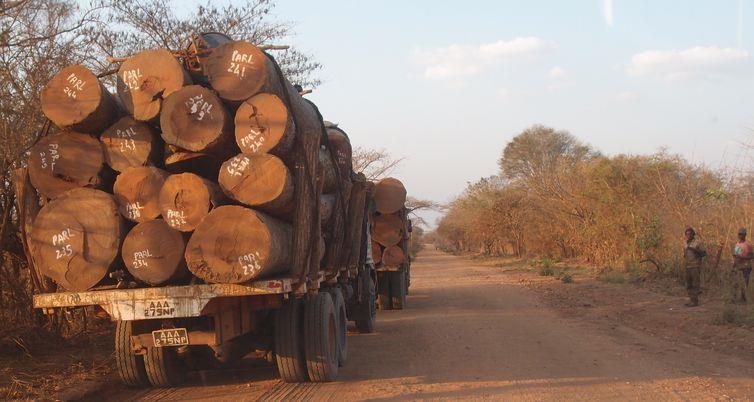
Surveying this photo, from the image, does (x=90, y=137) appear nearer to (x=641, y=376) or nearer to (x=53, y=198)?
(x=53, y=198)

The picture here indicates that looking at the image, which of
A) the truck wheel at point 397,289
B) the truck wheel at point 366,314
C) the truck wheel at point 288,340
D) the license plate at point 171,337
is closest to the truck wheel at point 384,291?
the truck wheel at point 397,289

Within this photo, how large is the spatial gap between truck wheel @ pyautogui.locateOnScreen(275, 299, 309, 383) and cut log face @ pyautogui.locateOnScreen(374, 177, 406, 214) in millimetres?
7935

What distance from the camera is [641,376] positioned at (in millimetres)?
7570

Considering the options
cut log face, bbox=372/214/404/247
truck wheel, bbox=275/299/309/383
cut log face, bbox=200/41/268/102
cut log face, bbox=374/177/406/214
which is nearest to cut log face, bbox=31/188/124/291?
cut log face, bbox=200/41/268/102

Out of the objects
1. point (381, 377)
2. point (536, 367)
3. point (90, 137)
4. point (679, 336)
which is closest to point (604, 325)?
point (679, 336)

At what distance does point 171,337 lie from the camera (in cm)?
630

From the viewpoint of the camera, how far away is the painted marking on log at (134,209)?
629cm

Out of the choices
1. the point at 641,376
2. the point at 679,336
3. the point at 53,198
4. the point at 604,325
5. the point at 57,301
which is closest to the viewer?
the point at 57,301

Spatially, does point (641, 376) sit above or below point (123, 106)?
below

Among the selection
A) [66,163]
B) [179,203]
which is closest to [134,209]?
[179,203]

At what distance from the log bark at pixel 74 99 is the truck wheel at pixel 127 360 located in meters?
2.02

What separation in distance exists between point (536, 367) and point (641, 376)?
113 centimetres

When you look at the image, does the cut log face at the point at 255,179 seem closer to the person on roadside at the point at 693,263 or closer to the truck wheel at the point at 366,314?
the truck wheel at the point at 366,314

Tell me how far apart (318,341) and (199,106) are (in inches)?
102
